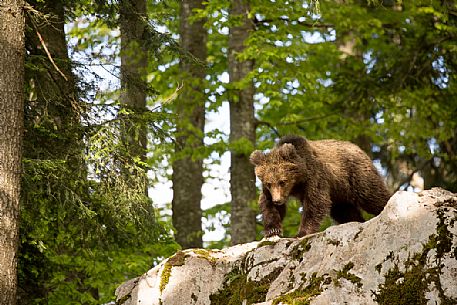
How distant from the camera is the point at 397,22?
18.4 meters

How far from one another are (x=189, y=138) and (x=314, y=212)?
341 inches

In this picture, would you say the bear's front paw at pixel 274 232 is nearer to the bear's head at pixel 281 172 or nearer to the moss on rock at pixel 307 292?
the bear's head at pixel 281 172

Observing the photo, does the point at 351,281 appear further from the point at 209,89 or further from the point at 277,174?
the point at 209,89

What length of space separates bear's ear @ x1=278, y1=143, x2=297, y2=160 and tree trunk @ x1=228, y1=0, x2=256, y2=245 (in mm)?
6383

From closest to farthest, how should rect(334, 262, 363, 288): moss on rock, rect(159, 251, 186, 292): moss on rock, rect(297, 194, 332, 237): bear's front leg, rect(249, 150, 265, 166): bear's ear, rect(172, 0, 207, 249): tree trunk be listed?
rect(334, 262, 363, 288): moss on rock
rect(159, 251, 186, 292): moss on rock
rect(297, 194, 332, 237): bear's front leg
rect(249, 150, 265, 166): bear's ear
rect(172, 0, 207, 249): tree trunk

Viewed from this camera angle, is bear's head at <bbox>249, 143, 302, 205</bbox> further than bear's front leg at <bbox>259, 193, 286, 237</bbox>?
No

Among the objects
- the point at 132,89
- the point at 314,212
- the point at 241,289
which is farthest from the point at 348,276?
the point at 132,89

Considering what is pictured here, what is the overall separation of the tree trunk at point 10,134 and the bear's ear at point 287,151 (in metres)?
2.98

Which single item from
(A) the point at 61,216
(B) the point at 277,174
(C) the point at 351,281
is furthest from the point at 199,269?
(A) the point at 61,216

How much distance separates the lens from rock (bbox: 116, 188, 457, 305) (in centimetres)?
530

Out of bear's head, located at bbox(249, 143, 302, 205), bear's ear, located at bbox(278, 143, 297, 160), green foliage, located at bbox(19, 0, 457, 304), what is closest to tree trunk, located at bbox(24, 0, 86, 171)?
green foliage, located at bbox(19, 0, 457, 304)

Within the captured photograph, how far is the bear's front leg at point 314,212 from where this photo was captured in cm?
801

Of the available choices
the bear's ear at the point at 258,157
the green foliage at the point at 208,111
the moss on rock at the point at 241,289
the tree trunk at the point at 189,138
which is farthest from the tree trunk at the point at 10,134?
the tree trunk at the point at 189,138

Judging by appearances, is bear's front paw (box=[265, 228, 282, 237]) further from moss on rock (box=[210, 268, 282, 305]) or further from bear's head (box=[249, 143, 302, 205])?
moss on rock (box=[210, 268, 282, 305])
